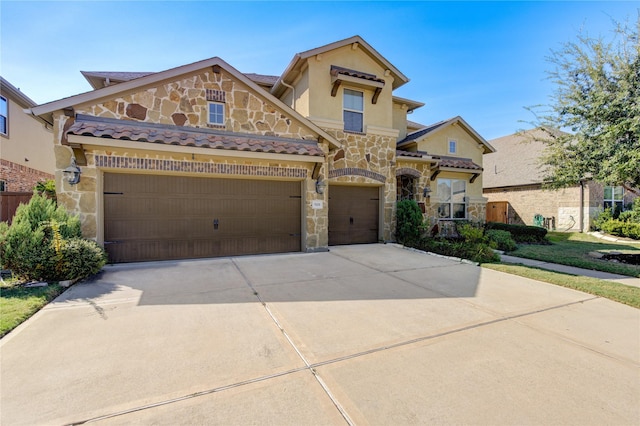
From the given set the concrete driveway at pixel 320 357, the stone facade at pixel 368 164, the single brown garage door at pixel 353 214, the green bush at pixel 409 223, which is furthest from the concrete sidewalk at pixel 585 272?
the single brown garage door at pixel 353 214

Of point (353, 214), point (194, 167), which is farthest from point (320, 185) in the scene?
point (194, 167)

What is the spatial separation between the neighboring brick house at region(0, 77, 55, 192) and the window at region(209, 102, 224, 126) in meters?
9.05

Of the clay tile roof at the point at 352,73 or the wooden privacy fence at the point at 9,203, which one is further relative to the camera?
the clay tile roof at the point at 352,73

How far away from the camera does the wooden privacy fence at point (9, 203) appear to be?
308 inches

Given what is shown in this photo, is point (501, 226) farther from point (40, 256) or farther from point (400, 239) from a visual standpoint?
point (40, 256)

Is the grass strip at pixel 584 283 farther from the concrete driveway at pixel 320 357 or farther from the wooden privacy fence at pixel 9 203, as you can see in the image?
the wooden privacy fence at pixel 9 203

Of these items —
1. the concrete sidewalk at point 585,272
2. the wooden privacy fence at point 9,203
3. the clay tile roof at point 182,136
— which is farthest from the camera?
the wooden privacy fence at point 9,203

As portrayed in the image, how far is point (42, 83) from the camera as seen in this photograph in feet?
29.5

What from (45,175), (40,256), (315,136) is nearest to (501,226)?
(315,136)

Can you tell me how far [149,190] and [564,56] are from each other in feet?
46.3

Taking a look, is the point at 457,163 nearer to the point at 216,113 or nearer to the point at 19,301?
the point at 216,113

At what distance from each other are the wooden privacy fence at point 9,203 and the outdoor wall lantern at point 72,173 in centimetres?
256

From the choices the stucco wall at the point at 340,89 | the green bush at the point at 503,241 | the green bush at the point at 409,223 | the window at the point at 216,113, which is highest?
the stucco wall at the point at 340,89

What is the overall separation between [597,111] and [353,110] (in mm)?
7794
